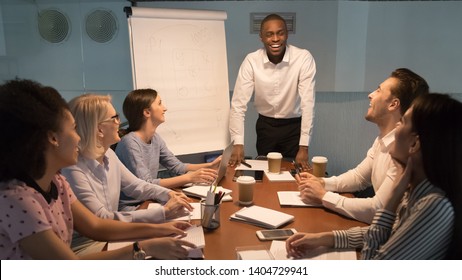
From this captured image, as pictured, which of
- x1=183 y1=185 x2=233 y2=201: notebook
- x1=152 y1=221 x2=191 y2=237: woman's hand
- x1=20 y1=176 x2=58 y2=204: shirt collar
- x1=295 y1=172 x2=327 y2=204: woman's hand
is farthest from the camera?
x1=183 y1=185 x2=233 y2=201: notebook

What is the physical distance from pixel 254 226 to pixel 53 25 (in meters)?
2.82

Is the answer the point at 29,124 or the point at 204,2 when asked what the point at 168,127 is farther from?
the point at 29,124

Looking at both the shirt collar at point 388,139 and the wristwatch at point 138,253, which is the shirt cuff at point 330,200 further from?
the wristwatch at point 138,253

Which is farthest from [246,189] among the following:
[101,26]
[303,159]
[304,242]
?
[101,26]

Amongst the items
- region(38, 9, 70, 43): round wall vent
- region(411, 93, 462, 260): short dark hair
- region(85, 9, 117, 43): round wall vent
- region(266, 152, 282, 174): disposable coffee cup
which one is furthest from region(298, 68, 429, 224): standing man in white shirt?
region(38, 9, 70, 43): round wall vent

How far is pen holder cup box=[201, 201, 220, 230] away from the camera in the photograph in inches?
52.4

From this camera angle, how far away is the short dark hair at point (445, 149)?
940 mm

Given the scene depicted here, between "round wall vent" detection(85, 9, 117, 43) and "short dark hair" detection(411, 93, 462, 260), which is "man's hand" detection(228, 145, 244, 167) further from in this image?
"round wall vent" detection(85, 9, 117, 43)

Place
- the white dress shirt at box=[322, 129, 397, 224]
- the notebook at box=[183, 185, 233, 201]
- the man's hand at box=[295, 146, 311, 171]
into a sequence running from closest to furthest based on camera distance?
the white dress shirt at box=[322, 129, 397, 224] < the notebook at box=[183, 185, 233, 201] < the man's hand at box=[295, 146, 311, 171]

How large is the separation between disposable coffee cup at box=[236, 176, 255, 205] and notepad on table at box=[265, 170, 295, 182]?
1.09 ft

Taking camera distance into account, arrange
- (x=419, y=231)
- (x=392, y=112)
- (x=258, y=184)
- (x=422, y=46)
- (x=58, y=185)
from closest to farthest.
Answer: (x=419, y=231), (x=58, y=185), (x=392, y=112), (x=258, y=184), (x=422, y=46)
